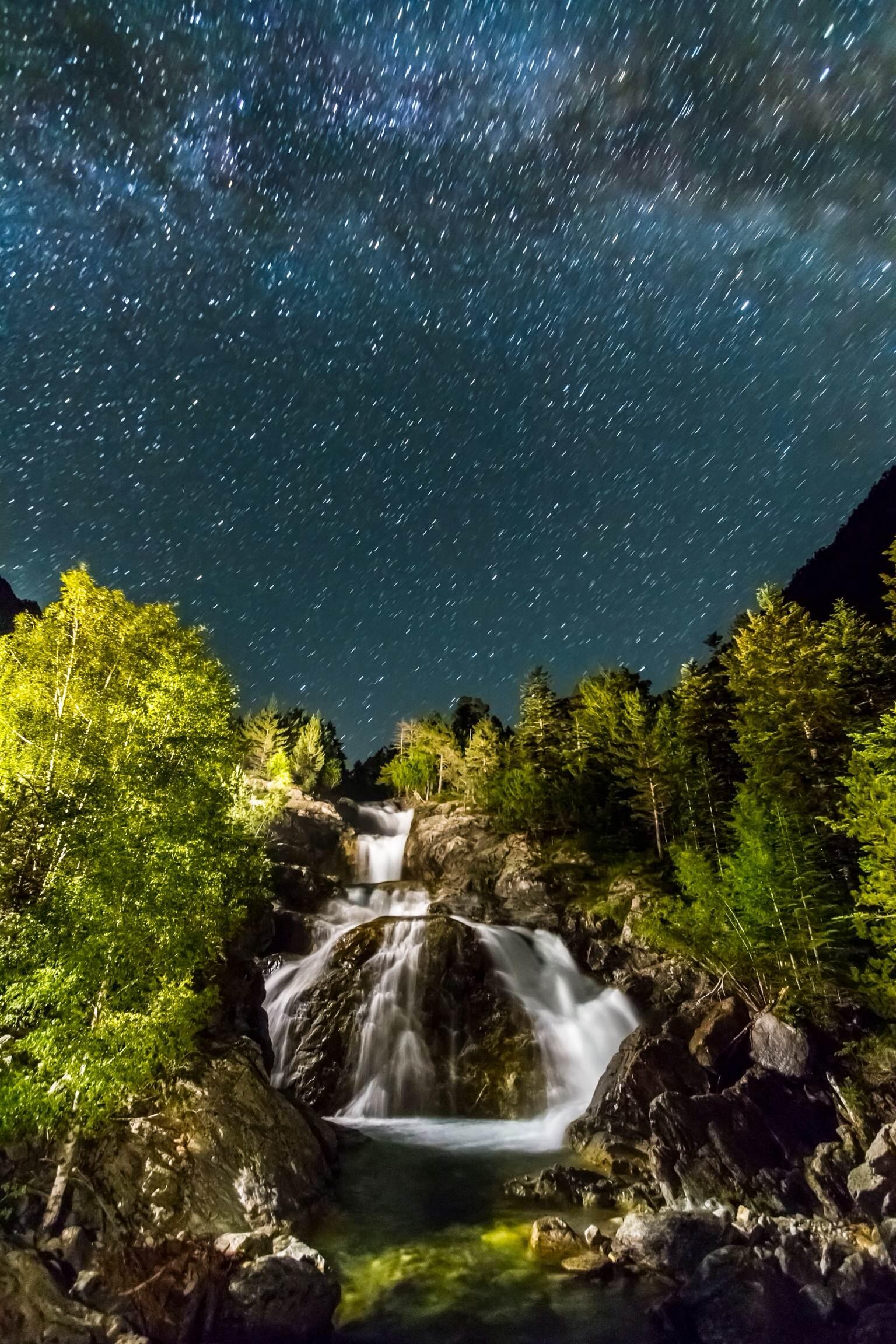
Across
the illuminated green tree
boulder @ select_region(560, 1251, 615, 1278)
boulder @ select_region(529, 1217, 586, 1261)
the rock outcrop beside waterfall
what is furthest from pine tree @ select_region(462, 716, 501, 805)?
boulder @ select_region(560, 1251, 615, 1278)

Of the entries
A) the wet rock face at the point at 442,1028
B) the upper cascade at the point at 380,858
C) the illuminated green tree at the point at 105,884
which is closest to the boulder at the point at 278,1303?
the illuminated green tree at the point at 105,884

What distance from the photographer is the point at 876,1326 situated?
1343cm

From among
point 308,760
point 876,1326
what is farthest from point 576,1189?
point 308,760

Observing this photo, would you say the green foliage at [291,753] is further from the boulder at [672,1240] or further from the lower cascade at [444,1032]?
the boulder at [672,1240]

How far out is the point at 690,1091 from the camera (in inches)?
939

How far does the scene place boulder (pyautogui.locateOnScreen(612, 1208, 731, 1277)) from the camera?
1535 cm

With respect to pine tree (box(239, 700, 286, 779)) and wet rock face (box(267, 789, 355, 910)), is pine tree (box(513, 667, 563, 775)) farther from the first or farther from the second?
pine tree (box(239, 700, 286, 779))

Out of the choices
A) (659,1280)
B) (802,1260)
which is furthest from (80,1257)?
(802,1260)

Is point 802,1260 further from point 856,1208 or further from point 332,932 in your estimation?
point 332,932

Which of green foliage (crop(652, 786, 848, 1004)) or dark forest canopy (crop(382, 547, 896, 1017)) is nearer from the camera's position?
dark forest canopy (crop(382, 547, 896, 1017))

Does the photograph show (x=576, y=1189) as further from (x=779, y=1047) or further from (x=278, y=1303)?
(x=779, y=1047)

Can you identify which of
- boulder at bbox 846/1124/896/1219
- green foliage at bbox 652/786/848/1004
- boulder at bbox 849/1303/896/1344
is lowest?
boulder at bbox 849/1303/896/1344

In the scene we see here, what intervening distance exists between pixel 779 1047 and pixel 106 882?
2283 centimetres

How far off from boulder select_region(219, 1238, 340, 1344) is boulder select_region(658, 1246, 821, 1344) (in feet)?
22.2
